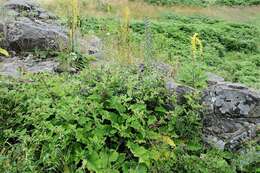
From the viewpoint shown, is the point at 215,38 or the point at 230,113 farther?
the point at 215,38

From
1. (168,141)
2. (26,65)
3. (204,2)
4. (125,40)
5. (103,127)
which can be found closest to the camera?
(103,127)

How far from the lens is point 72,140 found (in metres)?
4.23

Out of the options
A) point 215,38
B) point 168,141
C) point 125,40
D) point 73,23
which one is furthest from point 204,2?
point 168,141

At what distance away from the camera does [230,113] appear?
4820mm

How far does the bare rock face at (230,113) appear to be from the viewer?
4727mm

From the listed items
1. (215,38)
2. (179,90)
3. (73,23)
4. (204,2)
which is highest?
(73,23)

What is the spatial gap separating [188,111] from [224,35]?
13450 millimetres

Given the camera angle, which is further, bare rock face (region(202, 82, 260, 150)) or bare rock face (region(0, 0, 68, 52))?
bare rock face (region(0, 0, 68, 52))

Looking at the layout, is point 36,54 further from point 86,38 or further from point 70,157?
point 70,157

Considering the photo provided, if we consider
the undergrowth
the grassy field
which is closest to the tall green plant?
the grassy field

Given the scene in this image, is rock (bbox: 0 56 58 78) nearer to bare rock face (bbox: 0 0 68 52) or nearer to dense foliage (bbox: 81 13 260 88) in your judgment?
bare rock face (bbox: 0 0 68 52)

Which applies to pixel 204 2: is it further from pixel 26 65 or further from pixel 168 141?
pixel 168 141

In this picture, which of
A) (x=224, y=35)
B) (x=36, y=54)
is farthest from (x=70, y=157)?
(x=224, y=35)

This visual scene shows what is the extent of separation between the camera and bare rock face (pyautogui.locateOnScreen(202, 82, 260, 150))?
15.5ft
